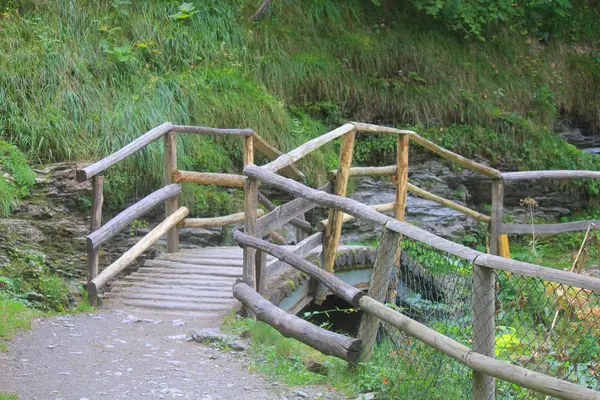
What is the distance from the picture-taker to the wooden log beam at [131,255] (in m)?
6.79

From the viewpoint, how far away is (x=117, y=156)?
7.18 meters

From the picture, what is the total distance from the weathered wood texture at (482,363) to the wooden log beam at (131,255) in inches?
109

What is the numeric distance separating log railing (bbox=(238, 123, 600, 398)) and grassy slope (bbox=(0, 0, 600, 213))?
2478mm

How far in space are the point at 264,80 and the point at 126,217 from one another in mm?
5050

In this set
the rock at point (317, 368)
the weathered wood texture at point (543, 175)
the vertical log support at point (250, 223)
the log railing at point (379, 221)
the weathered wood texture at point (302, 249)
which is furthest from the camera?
the weathered wood texture at point (543, 175)

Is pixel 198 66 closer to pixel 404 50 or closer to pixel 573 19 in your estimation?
pixel 404 50

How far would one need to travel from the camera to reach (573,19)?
14828mm

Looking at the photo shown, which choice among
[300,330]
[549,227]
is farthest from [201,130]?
[549,227]

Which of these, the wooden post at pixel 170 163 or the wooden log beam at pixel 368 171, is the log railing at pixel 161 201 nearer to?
the wooden post at pixel 170 163

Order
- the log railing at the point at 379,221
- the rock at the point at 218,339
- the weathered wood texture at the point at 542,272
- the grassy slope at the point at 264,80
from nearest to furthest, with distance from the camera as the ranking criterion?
the weathered wood texture at the point at 542,272 → the log railing at the point at 379,221 → the rock at the point at 218,339 → the grassy slope at the point at 264,80

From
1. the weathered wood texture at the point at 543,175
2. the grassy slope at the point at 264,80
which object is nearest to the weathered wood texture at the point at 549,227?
the weathered wood texture at the point at 543,175

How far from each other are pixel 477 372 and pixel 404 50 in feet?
31.5

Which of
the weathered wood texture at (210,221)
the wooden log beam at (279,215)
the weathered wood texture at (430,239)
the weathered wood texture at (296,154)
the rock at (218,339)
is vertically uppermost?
the weathered wood texture at (296,154)

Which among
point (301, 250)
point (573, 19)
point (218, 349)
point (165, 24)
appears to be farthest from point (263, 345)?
point (573, 19)
